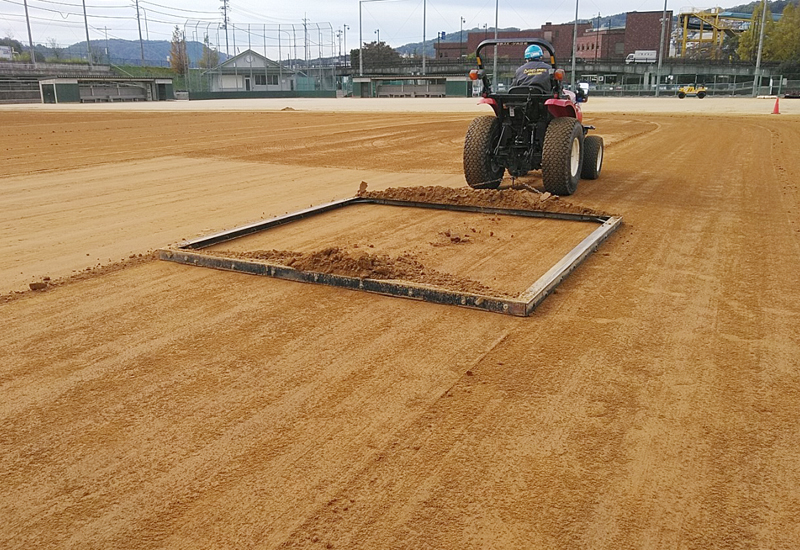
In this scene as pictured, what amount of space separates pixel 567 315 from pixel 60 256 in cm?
458

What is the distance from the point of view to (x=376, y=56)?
4090 inches

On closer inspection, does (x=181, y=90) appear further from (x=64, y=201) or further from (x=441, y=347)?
(x=441, y=347)

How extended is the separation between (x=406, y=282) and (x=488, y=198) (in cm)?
363

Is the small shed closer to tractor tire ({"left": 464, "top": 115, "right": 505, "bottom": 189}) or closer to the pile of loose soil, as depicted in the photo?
tractor tire ({"left": 464, "top": 115, "right": 505, "bottom": 189})

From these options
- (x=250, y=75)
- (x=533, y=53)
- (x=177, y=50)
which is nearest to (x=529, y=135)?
(x=533, y=53)

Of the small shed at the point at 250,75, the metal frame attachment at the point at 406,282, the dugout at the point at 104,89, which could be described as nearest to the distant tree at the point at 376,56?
the small shed at the point at 250,75

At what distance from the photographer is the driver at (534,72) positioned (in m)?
9.15

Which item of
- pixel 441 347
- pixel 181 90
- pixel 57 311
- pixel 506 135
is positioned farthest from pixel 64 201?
pixel 181 90

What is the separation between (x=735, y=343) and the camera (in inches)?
163

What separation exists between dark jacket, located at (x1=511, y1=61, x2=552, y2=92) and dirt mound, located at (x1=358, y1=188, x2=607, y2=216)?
4.99 feet

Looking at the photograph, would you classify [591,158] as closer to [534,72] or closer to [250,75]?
[534,72]

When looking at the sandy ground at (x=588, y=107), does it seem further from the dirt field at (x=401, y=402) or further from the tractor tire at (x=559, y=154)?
the dirt field at (x=401, y=402)

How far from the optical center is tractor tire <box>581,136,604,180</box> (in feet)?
35.0

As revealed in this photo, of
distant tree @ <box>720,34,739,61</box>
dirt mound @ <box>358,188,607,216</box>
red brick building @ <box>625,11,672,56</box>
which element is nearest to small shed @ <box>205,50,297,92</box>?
red brick building @ <box>625,11,672,56</box>
